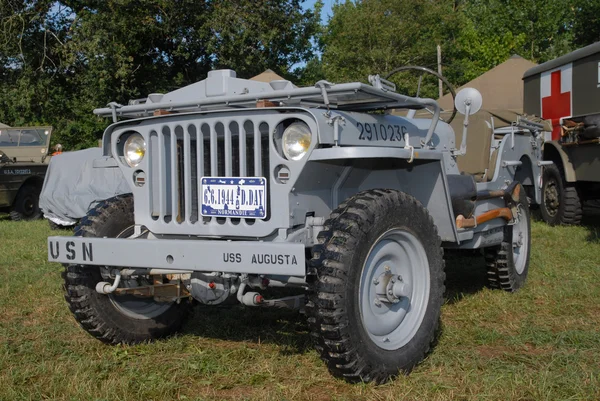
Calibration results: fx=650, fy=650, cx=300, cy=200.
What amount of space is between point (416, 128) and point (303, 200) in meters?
1.29

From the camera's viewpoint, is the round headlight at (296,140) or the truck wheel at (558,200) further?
the truck wheel at (558,200)

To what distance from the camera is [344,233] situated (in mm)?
3055

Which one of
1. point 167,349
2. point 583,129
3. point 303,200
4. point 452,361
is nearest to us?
point 303,200

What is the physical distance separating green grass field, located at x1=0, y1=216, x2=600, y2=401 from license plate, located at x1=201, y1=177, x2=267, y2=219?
882 millimetres

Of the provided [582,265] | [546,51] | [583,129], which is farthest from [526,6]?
[582,265]

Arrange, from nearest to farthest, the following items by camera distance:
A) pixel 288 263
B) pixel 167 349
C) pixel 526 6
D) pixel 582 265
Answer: pixel 288 263 → pixel 167 349 → pixel 582 265 → pixel 526 6

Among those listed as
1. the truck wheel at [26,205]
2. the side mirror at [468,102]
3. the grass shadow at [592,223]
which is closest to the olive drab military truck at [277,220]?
the side mirror at [468,102]

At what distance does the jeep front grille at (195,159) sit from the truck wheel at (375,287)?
0.56 metres

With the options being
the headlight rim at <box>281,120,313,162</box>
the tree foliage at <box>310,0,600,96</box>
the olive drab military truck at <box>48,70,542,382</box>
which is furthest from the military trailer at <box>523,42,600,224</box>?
the tree foliage at <box>310,0,600,96</box>

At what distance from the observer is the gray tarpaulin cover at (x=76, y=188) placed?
440 inches

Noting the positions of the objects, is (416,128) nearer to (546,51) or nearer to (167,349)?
(167,349)

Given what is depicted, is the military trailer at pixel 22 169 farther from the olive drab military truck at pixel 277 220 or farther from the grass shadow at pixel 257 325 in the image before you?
the olive drab military truck at pixel 277 220

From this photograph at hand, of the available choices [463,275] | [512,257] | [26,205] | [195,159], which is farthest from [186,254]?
[26,205]

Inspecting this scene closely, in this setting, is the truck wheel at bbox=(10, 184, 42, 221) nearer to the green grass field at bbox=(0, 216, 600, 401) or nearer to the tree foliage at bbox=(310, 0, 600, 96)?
the green grass field at bbox=(0, 216, 600, 401)
